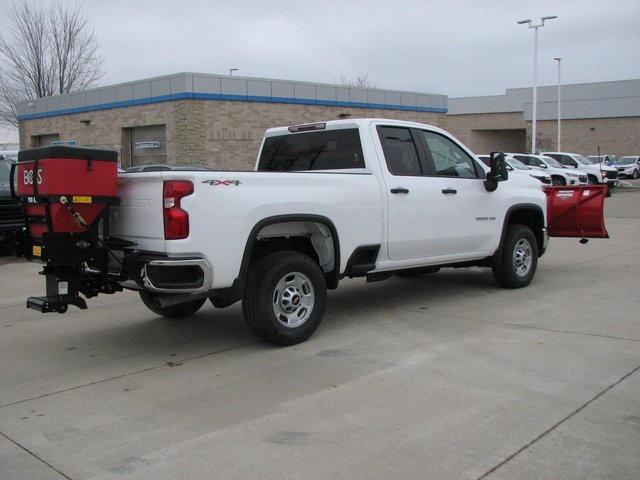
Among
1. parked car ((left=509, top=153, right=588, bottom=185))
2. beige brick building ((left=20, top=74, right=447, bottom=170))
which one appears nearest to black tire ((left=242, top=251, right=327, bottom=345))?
beige brick building ((left=20, top=74, right=447, bottom=170))

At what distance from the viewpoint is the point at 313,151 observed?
24.3 feet

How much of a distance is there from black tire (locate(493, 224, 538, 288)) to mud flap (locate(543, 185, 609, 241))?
59.9 inches

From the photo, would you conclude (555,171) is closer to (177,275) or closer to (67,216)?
(177,275)

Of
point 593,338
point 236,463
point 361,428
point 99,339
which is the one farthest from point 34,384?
point 593,338

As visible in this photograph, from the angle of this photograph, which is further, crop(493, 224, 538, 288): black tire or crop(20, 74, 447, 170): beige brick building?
crop(20, 74, 447, 170): beige brick building

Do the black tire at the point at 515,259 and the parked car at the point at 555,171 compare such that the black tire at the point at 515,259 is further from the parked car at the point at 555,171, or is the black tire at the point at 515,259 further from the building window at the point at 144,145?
the parked car at the point at 555,171

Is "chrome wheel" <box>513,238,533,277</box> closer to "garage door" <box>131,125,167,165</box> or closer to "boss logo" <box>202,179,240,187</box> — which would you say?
"boss logo" <box>202,179,240,187</box>

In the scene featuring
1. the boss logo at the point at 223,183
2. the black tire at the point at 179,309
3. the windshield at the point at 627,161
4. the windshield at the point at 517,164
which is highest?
the windshield at the point at 627,161

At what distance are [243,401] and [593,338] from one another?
334 centimetres

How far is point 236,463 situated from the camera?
375cm

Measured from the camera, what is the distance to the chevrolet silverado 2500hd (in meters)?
5.30

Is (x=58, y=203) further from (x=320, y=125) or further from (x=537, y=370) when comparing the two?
(x=537, y=370)

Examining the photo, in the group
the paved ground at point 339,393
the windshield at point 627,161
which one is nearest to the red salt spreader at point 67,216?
the paved ground at point 339,393

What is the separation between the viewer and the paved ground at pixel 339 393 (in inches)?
148
